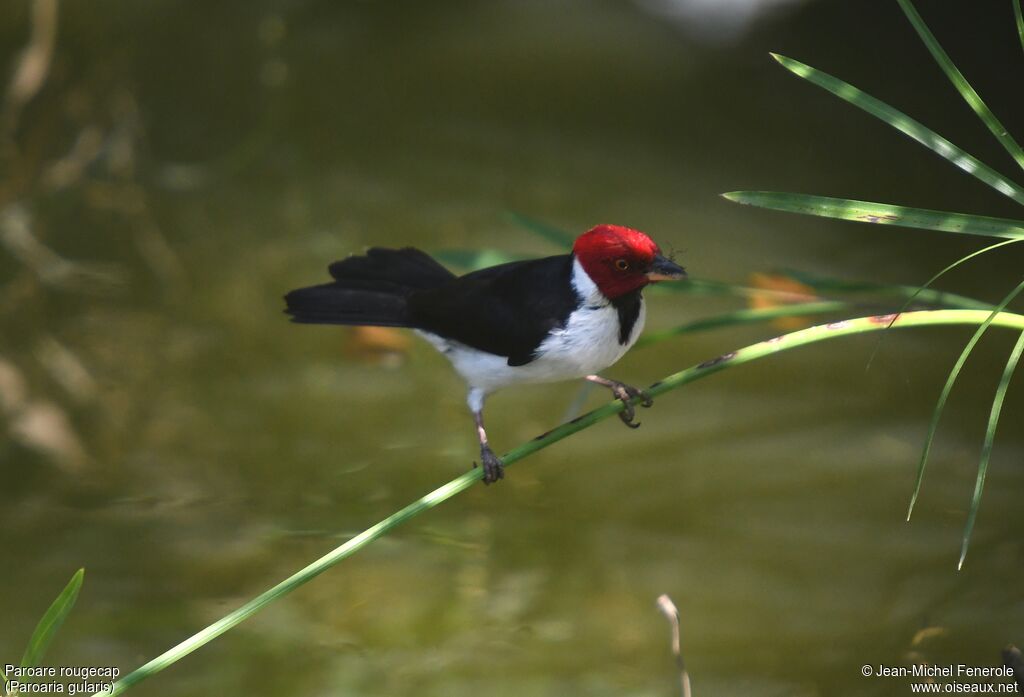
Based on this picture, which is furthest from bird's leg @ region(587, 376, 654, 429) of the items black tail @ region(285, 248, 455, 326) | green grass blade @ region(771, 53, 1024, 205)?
green grass blade @ region(771, 53, 1024, 205)

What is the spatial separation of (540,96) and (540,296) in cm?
268

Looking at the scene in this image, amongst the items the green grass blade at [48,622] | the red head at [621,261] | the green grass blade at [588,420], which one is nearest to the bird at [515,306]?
the red head at [621,261]

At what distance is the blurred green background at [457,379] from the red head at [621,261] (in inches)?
43.3

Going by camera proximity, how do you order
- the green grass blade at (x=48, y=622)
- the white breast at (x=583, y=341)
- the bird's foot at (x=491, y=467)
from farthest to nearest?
the bird's foot at (x=491, y=467) → the white breast at (x=583, y=341) → the green grass blade at (x=48, y=622)

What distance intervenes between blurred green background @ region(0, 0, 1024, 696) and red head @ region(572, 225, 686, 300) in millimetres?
1099

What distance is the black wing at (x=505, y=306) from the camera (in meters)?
2.39

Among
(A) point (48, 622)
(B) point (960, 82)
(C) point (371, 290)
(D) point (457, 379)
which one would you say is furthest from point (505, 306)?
(D) point (457, 379)

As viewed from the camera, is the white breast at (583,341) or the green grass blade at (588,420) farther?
the white breast at (583,341)

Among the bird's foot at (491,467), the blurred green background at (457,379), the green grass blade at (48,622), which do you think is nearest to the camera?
the green grass blade at (48,622)

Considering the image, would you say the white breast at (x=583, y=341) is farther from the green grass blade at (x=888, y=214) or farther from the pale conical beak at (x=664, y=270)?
the green grass blade at (x=888, y=214)

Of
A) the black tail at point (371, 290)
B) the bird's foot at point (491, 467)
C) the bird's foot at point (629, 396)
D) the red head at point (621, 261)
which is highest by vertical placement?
the black tail at point (371, 290)

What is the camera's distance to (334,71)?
5.07 meters

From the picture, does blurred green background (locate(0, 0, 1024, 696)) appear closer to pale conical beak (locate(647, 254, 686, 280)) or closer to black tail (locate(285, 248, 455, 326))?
black tail (locate(285, 248, 455, 326))

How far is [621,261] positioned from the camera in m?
2.26
